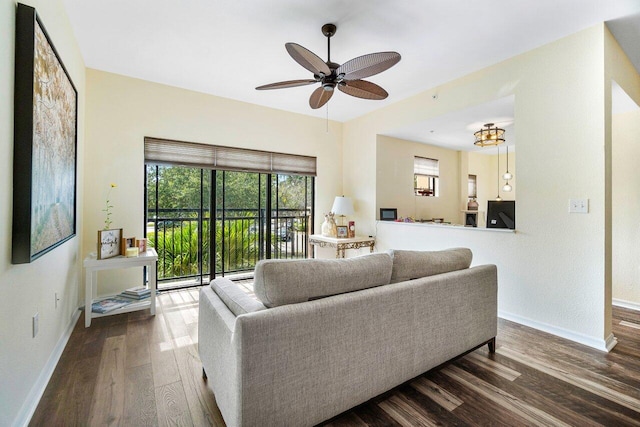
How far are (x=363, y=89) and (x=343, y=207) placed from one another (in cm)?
218

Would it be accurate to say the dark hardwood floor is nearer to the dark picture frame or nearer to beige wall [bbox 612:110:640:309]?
the dark picture frame

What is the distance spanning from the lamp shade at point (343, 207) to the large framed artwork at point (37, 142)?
3198mm

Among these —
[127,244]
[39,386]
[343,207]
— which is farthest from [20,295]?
[343,207]

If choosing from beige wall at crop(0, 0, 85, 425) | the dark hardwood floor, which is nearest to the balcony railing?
the dark hardwood floor

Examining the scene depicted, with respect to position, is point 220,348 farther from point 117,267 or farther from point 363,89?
point 363,89

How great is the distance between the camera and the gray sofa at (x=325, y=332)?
48.9 inches

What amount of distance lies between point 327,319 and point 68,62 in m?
2.86

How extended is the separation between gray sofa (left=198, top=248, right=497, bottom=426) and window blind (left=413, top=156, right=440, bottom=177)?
3.44 meters

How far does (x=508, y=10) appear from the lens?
2.26m

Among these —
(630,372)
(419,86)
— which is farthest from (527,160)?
(630,372)

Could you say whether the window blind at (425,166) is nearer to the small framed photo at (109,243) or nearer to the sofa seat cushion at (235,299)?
the sofa seat cushion at (235,299)

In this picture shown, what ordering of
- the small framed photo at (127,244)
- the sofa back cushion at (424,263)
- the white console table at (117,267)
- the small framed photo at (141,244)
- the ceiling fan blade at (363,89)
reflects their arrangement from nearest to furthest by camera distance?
the sofa back cushion at (424,263) → the ceiling fan blade at (363,89) → the white console table at (117,267) → the small framed photo at (127,244) → the small framed photo at (141,244)

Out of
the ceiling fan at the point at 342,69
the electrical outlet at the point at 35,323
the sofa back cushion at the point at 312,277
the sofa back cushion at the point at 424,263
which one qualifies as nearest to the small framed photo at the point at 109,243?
the electrical outlet at the point at 35,323

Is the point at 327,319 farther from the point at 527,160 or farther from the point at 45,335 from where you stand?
the point at 527,160
